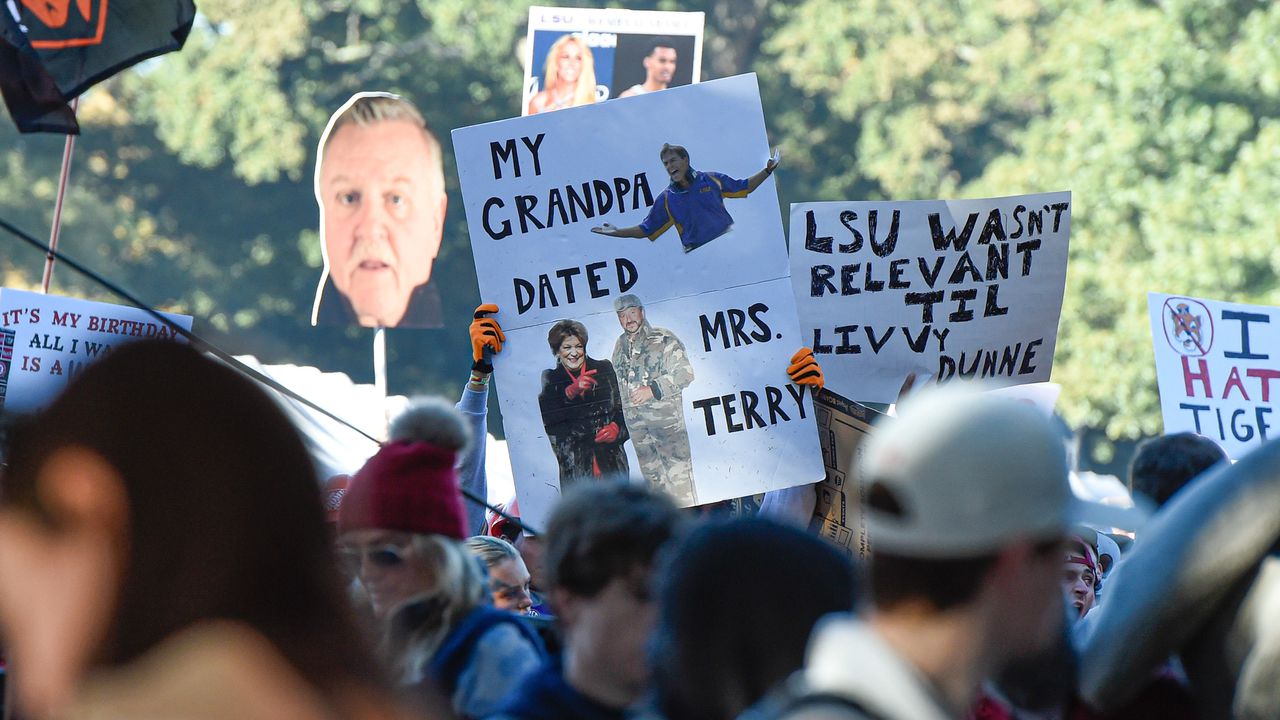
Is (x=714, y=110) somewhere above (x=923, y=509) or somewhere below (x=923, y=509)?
above

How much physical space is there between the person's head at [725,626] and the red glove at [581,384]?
9.45 ft

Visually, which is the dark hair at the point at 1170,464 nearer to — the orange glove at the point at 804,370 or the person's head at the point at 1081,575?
the person's head at the point at 1081,575

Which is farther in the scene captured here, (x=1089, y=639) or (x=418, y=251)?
(x=418, y=251)

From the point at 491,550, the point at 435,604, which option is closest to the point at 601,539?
the point at 435,604

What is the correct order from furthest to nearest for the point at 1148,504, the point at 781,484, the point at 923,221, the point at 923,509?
the point at 923,221 → the point at 781,484 → the point at 1148,504 → the point at 923,509

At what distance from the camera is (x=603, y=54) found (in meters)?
9.85

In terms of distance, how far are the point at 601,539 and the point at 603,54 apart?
24.9 ft

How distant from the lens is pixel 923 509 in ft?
5.57

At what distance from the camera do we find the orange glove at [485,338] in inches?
199

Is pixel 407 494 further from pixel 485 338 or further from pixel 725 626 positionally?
pixel 485 338

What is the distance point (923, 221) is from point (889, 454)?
405 centimetres

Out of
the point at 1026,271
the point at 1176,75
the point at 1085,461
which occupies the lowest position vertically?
the point at 1085,461

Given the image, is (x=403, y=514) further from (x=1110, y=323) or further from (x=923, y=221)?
(x=1110, y=323)

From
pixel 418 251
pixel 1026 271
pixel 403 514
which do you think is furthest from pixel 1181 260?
pixel 403 514
